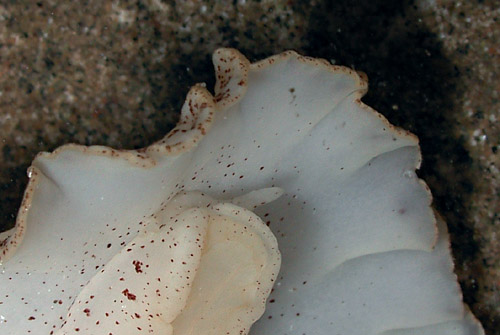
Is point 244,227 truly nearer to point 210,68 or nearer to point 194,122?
point 194,122

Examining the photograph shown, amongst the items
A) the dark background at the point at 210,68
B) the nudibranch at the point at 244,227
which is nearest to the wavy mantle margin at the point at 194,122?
the nudibranch at the point at 244,227

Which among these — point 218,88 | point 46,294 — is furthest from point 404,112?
point 46,294

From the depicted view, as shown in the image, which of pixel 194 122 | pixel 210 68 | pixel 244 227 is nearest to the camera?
pixel 194 122

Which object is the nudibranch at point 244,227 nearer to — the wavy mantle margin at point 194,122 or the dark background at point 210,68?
the wavy mantle margin at point 194,122

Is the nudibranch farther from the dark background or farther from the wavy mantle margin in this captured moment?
the dark background

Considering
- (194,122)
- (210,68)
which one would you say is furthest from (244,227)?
(210,68)

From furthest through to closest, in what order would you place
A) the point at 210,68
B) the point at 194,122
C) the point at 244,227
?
the point at 210,68
the point at 244,227
the point at 194,122

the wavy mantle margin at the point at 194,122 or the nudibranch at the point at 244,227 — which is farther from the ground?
the wavy mantle margin at the point at 194,122

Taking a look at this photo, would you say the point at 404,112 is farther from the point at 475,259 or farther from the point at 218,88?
the point at 218,88
